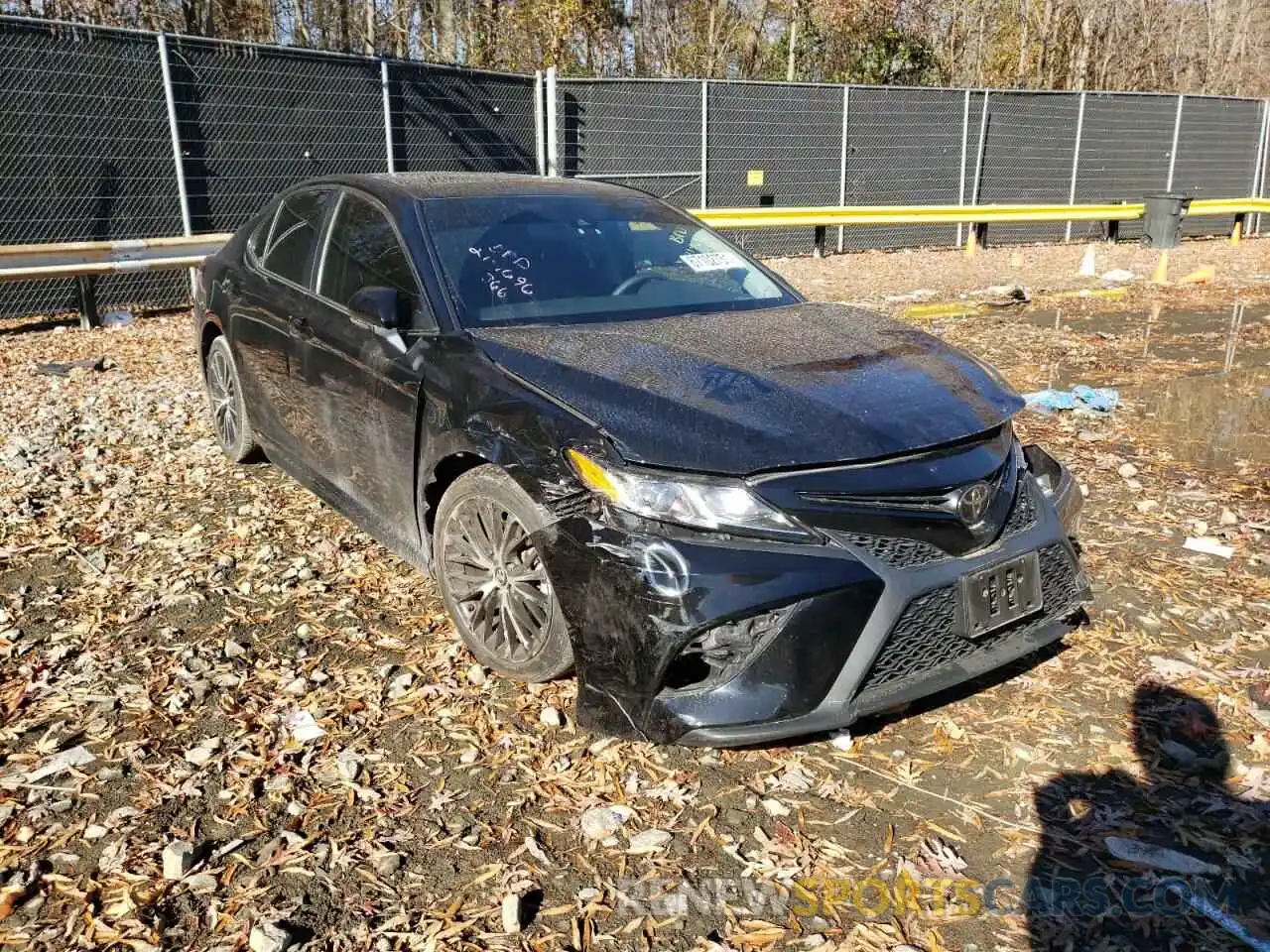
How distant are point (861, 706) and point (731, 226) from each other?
11526mm

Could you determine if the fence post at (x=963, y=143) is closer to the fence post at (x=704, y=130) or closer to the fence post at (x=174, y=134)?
the fence post at (x=704, y=130)

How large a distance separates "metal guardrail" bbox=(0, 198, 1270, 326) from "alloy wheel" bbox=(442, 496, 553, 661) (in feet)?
25.5

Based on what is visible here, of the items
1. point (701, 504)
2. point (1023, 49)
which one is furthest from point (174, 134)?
point (1023, 49)

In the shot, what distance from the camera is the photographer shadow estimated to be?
2.37 m

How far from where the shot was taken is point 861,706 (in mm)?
2742

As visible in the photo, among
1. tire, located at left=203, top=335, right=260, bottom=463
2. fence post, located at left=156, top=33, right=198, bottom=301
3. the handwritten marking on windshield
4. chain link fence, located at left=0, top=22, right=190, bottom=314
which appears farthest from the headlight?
chain link fence, located at left=0, top=22, right=190, bottom=314

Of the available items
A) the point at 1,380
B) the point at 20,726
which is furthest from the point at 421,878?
the point at 1,380

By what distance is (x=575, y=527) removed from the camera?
9.34ft

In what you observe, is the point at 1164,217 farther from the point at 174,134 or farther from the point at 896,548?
the point at 896,548

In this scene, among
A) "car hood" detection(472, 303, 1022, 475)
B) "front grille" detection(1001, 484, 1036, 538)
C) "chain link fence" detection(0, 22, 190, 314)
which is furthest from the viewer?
"chain link fence" detection(0, 22, 190, 314)

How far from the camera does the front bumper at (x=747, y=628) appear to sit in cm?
264

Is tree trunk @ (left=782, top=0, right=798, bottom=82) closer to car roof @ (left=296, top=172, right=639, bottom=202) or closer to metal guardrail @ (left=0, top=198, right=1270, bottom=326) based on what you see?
metal guardrail @ (left=0, top=198, right=1270, bottom=326)

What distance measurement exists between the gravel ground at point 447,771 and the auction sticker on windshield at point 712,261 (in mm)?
1833

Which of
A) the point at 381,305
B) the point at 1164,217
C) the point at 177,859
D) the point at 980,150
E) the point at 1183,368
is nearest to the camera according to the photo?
the point at 177,859
